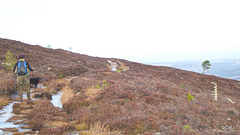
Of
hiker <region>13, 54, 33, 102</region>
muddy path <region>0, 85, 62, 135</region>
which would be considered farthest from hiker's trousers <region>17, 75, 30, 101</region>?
muddy path <region>0, 85, 62, 135</region>

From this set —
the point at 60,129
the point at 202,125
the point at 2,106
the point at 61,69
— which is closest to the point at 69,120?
the point at 60,129

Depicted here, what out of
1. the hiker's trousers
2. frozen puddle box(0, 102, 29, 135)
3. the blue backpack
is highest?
the blue backpack

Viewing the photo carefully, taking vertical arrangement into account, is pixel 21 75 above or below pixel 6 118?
above

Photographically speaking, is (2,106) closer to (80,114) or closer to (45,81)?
(80,114)

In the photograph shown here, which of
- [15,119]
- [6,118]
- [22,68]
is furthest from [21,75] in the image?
[15,119]

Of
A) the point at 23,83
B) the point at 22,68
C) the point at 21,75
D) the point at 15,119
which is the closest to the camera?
the point at 15,119

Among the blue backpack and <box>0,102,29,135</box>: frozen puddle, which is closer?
<box>0,102,29,135</box>: frozen puddle

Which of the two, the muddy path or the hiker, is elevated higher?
the hiker

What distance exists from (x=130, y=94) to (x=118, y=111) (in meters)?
2.88

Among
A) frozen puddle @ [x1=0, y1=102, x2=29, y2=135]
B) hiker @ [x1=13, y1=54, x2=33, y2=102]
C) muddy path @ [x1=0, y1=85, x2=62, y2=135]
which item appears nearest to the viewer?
muddy path @ [x1=0, y1=85, x2=62, y2=135]

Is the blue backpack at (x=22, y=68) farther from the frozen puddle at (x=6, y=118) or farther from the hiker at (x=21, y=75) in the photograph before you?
the frozen puddle at (x=6, y=118)

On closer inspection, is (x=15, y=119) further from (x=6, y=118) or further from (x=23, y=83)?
(x=23, y=83)

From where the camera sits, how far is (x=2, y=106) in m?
7.54

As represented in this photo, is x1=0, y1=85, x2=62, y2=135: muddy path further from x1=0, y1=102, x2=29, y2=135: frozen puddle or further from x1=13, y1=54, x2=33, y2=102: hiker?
x1=13, y1=54, x2=33, y2=102: hiker
